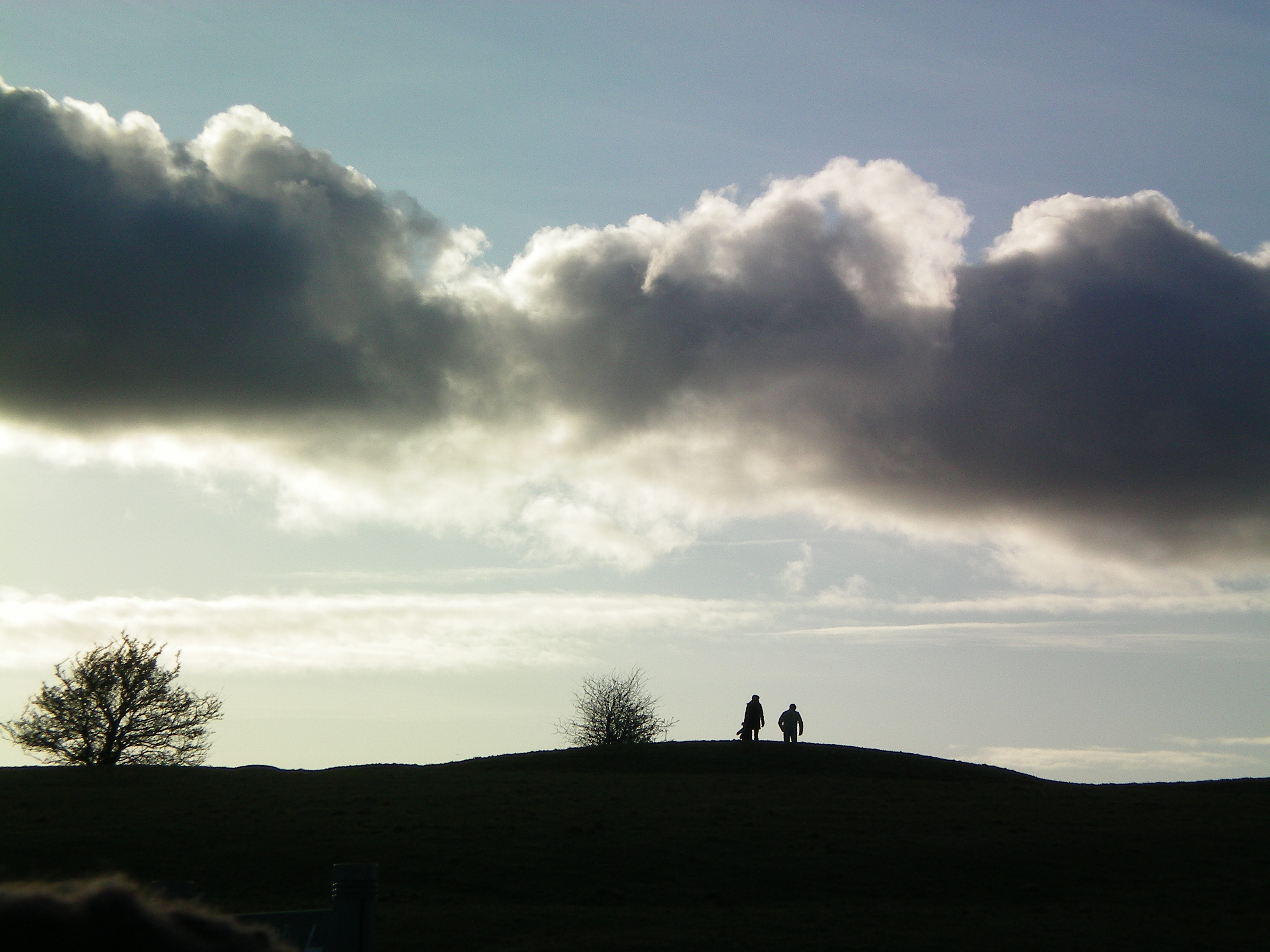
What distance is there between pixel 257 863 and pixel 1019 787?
1016 inches

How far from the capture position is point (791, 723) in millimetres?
46844

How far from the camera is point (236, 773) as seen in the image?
40000 millimetres

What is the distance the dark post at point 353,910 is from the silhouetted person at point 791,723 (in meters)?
38.1

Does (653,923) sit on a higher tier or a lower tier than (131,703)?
lower

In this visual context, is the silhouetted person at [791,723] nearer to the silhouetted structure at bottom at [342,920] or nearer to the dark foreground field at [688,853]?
the dark foreground field at [688,853]

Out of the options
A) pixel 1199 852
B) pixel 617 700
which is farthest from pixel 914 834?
pixel 617 700

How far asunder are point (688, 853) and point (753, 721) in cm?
1882

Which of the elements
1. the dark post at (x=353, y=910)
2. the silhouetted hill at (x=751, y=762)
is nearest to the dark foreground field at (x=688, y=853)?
the silhouetted hill at (x=751, y=762)

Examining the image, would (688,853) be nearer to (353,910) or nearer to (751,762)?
(751,762)

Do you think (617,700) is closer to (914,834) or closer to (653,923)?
(914,834)

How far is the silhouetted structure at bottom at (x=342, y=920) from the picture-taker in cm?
965

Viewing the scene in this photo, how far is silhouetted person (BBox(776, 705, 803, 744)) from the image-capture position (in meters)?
46.6

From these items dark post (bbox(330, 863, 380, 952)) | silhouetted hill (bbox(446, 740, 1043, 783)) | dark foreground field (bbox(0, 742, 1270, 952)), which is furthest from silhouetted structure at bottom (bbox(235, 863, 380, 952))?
silhouetted hill (bbox(446, 740, 1043, 783))

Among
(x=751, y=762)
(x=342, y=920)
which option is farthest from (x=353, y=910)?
(x=751, y=762)
